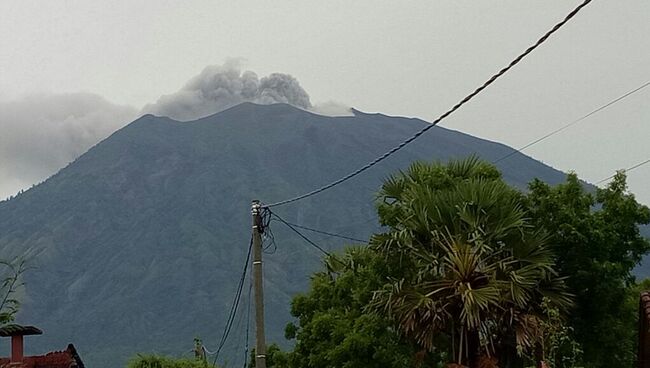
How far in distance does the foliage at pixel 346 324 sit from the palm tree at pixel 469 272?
1.16 metres

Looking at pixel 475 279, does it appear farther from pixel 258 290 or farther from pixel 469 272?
pixel 258 290

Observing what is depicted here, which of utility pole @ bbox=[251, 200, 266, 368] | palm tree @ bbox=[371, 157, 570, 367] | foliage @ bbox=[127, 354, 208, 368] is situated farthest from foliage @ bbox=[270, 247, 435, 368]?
utility pole @ bbox=[251, 200, 266, 368]

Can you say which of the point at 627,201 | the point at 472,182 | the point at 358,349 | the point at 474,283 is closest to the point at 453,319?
the point at 474,283

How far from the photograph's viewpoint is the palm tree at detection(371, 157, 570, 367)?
19.1m

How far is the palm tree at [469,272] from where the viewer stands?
62.7ft

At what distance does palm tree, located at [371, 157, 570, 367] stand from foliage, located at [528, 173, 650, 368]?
200 cm

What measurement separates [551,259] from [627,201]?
3812mm

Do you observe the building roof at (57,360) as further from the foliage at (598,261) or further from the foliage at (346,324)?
the foliage at (598,261)

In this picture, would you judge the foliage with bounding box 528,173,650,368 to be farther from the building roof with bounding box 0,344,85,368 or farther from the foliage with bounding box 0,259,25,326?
the foliage with bounding box 0,259,25,326

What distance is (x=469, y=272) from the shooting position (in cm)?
1916

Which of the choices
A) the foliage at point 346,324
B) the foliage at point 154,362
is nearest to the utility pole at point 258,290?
the foliage at point 346,324

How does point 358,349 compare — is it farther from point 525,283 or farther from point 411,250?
point 525,283

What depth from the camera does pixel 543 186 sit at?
23.9 meters

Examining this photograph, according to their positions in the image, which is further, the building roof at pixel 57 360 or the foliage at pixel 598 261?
the building roof at pixel 57 360
